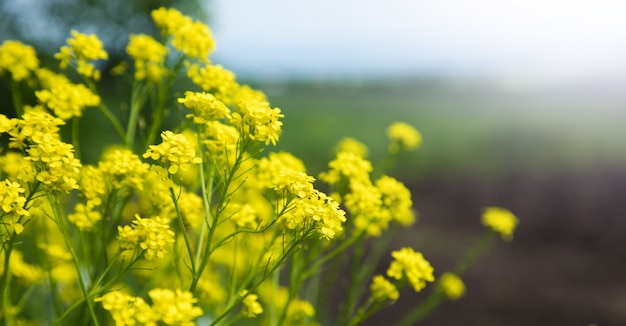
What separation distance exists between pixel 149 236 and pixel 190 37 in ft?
1.61

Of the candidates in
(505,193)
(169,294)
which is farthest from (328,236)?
(505,193)

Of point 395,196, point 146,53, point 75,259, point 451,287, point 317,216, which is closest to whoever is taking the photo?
point 317,216

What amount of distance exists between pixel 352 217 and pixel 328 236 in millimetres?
319

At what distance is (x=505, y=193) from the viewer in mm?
4418

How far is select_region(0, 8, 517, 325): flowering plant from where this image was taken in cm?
83

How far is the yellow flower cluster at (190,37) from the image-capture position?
1.19m

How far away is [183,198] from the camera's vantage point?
42.9 inches

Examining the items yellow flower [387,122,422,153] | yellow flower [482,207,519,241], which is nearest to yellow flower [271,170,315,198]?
yellow flower [387,122,422,153]

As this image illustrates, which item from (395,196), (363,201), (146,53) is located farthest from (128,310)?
(146,53)

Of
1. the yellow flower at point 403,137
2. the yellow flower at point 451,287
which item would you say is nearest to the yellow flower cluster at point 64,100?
the yellow flower at point 403,137

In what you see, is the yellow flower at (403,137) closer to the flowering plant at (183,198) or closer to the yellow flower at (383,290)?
the flowering plant at (183,198)

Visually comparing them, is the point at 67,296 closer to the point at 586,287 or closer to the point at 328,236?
the point at 328,236

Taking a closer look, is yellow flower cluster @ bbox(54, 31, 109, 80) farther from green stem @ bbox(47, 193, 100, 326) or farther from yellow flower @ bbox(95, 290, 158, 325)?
yellow flower @ bbox(95, 290, 158, 325)

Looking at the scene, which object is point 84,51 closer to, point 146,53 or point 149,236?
point 146,53
